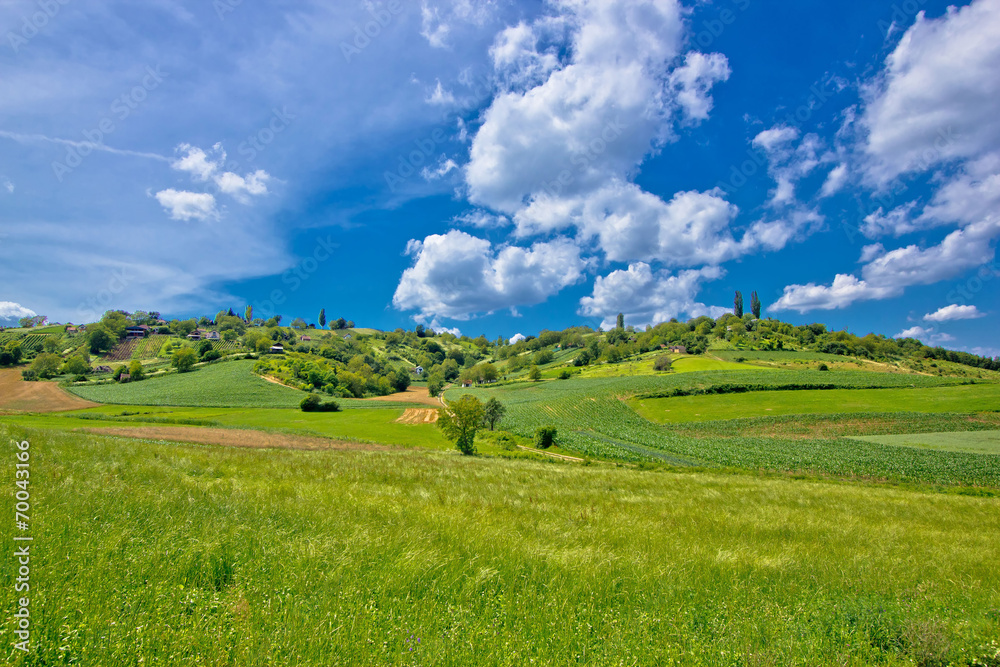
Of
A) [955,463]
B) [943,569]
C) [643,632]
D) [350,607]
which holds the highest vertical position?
[350,607]

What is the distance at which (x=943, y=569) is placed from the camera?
7629 millimetres

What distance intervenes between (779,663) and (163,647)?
5.44m

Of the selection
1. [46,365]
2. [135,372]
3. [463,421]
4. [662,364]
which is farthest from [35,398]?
[662,364]

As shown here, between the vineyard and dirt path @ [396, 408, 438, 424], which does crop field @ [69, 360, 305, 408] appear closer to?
dirt path @ [396, 408, 438, 424]

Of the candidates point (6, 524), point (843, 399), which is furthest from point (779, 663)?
point (843, 399)

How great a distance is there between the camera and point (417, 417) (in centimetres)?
7975

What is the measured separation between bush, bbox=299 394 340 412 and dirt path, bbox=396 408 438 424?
17750 millimetres

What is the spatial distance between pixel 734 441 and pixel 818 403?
113 feet

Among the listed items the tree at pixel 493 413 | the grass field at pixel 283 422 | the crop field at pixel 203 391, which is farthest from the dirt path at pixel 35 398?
the tree at pixel 493 413

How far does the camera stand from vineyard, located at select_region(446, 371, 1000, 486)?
38.1m

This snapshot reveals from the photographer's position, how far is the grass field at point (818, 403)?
6806 centimetres

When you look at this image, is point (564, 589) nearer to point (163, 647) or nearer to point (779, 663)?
point (779, 663)

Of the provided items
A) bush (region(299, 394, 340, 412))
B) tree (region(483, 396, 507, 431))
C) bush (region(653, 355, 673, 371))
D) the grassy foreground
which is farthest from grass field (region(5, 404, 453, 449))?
bush (region(653, 355, 673, 371))

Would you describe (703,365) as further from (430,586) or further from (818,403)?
(430,586)
